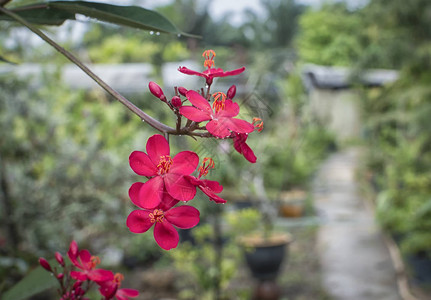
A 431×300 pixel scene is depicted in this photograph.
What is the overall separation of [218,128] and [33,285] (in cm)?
39

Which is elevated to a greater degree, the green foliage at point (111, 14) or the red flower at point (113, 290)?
the green foliage at point (111, 14)

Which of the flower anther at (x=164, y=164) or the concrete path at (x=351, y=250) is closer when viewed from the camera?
the flower anther at (x=164, y=164)

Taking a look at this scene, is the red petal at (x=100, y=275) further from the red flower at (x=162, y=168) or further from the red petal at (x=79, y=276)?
the red flower at (x=162, y=168)

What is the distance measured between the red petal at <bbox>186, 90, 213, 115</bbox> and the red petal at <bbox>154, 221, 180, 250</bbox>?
0.32ft

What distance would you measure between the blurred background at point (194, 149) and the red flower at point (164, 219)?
90mm

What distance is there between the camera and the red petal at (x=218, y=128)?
38 centimetres

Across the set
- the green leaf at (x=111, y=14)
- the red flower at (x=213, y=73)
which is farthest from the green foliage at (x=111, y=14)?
the red flower at (x=213, y=73)

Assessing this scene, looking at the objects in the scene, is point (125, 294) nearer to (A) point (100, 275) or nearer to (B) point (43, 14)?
(A) point (100, 275)

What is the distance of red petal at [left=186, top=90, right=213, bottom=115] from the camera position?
405 millimetres

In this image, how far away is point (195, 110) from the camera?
1.32 feet

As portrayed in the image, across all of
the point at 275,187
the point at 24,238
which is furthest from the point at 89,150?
the point at 275,187

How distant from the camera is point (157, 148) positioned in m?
0.40

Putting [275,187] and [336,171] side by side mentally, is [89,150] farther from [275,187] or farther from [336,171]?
[336,171]

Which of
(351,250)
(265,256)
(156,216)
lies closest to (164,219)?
(156,216)
